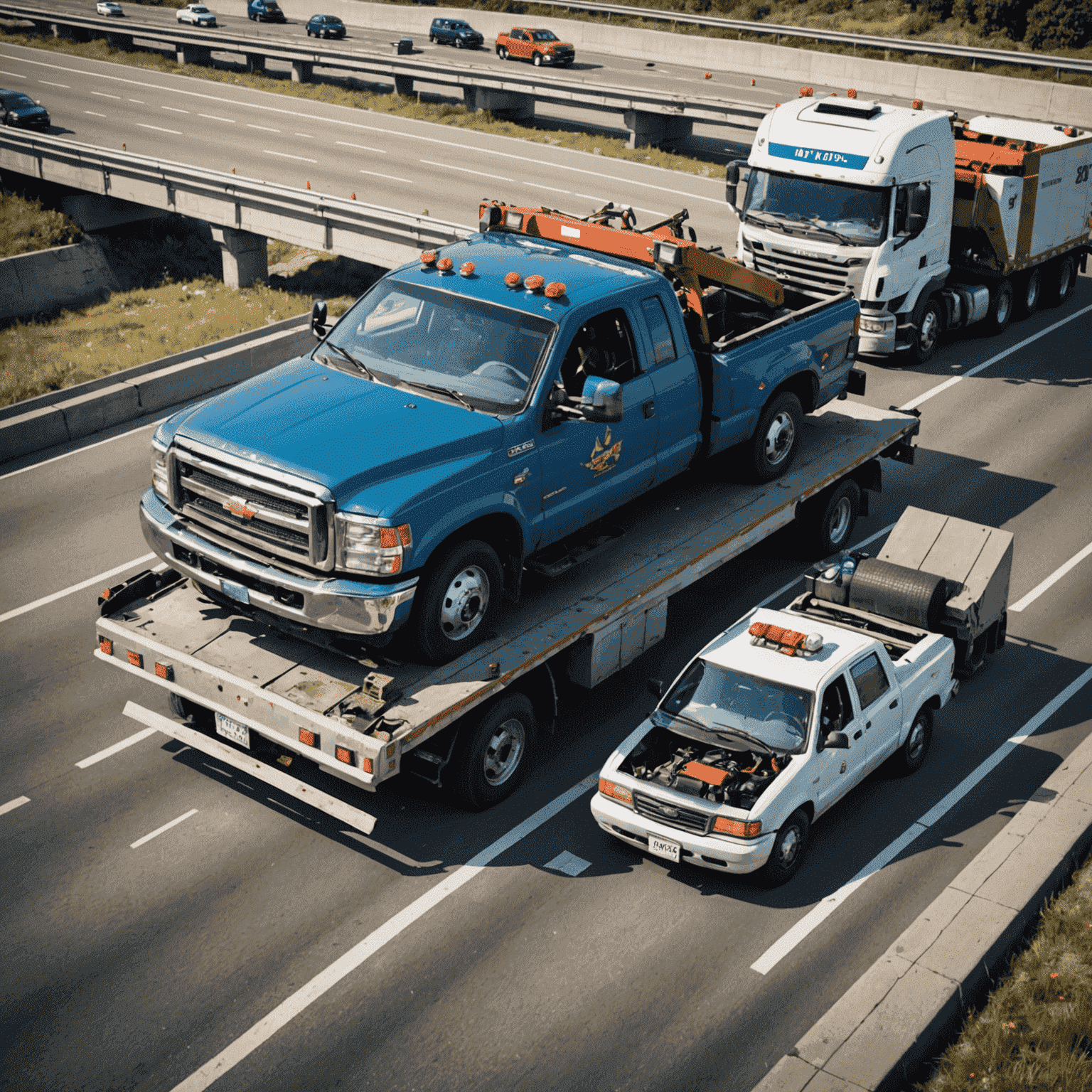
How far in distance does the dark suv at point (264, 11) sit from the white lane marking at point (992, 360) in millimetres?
48050

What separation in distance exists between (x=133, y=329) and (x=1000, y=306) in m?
17.5

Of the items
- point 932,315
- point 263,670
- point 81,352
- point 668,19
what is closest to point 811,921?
point 263,670

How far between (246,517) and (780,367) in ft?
18.7

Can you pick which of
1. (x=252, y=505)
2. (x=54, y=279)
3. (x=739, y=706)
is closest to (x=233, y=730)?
(x=252, y=505)

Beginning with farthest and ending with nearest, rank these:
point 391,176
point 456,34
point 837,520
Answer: point 456,34
point 391,176
point 837,520

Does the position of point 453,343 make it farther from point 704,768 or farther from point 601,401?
point 704,768

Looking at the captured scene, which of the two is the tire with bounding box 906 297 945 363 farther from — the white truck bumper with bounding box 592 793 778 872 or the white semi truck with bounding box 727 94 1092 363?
the white truck bumper with bounding box 592 793 778 872

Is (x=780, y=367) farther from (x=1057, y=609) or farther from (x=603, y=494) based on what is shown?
(x=1057, y=609)

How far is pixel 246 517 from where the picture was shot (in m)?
8.05

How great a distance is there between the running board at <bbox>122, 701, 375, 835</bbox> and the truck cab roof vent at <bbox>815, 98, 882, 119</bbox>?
14.0 m

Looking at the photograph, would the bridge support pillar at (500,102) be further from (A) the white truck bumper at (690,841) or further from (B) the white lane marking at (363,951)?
(A) the white truck bumper at (690,841)

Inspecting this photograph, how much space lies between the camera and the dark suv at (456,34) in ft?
169

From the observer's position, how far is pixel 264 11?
58.5m

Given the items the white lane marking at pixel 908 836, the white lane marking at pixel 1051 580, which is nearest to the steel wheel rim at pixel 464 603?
the white lane marking at pixel 908 836
